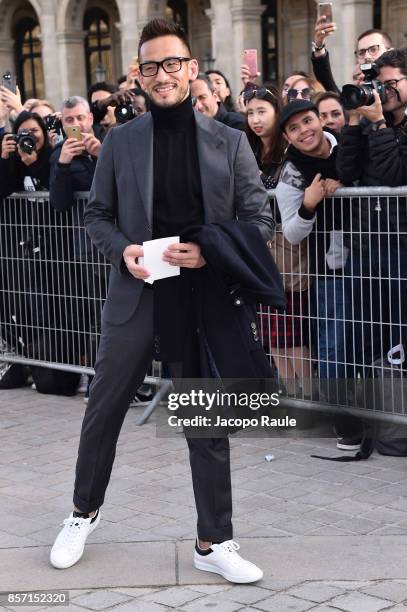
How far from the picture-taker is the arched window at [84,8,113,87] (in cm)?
4606

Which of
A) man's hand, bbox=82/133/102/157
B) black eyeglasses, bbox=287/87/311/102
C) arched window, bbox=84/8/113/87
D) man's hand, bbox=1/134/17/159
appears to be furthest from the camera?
arched window, bbox=84/8/113/87

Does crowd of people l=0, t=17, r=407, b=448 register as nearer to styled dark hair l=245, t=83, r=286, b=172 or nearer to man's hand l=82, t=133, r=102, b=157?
styled dark hair l=245, t=83, r=286, b=172

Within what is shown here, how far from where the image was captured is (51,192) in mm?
7441

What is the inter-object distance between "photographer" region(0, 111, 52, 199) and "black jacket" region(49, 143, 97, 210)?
373 millimetres

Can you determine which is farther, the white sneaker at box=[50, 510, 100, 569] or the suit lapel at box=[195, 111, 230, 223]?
the white sneaker at box=[50, 510, 100, 569]

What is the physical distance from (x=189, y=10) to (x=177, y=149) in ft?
128

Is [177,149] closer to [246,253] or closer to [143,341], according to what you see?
[246,253]

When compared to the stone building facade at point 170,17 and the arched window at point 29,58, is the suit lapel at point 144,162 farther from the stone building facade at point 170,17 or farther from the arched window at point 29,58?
the arched window at point 29,58

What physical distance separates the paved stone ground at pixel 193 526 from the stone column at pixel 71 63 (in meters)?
35.9

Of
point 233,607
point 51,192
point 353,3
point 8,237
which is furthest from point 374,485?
point 353,3

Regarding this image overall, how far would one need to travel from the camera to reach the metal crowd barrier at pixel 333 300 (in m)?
5.93

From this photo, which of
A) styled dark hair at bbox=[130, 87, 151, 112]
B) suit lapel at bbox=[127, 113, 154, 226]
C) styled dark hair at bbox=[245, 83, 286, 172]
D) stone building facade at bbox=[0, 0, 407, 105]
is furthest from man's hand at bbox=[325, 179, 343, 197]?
stone building facade at bbox=[0, 0, 407, 105]

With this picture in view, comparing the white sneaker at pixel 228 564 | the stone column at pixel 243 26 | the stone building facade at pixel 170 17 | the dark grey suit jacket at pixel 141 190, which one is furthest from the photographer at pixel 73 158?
the stone column at pixel 243 26

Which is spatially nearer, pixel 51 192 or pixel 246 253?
pixel 246 253
